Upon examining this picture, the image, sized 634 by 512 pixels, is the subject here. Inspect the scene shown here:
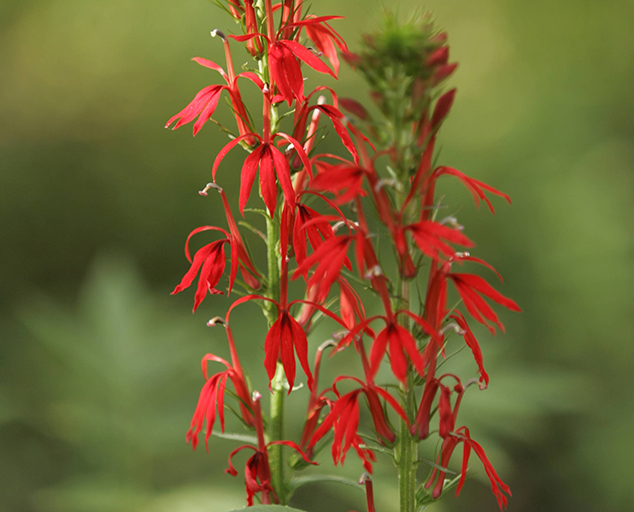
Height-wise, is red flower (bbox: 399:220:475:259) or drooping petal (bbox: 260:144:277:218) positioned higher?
drooping petal (bbox: 260:144:277:218)

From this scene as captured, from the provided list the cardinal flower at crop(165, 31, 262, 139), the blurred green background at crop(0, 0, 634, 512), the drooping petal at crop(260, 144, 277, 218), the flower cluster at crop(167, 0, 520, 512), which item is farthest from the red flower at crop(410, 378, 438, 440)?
the blurred green background at crop(0, 0, 634, 512)

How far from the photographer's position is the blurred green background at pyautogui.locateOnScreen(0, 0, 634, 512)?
1342 mm

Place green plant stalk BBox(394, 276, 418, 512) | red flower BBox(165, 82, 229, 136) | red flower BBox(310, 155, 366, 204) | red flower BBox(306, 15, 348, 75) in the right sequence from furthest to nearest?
red flower BBox(306, 15, 348, 75) → red flower BBox(165, 82, 229, 136) → green plant stalk BBox(394, 276, 418, 512) → red flower BBox(310, 155, 366, 204)

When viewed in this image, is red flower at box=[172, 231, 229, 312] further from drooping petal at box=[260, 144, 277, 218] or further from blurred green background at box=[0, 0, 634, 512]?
blurred green background at box=[0, 0, 634, 512]

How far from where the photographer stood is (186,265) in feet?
7.04

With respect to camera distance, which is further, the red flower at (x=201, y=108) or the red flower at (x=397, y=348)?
the red flower at (x=201, y=108)

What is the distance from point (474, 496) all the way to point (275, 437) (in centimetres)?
128

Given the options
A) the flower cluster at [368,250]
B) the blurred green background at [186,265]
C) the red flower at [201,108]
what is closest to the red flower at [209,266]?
the flower cluster at [368,250]

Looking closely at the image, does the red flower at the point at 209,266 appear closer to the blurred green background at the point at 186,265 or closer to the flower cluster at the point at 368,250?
the flower cluster at the point at 368,250

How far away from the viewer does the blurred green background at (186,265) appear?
134 cm

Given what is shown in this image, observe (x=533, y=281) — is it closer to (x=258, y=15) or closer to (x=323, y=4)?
(x=323, y=4)

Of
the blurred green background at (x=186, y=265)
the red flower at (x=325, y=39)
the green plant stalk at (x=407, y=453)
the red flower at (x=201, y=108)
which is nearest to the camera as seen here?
the green plant stalk at (x=407, y=453)

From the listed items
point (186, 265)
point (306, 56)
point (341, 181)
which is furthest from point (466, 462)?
point (186, 265)

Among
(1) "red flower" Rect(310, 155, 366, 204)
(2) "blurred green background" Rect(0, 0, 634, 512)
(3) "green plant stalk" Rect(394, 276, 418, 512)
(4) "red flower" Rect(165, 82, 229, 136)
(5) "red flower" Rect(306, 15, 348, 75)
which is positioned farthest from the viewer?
(2) "blurred green background" Rect(0, 0, 634, 512)
